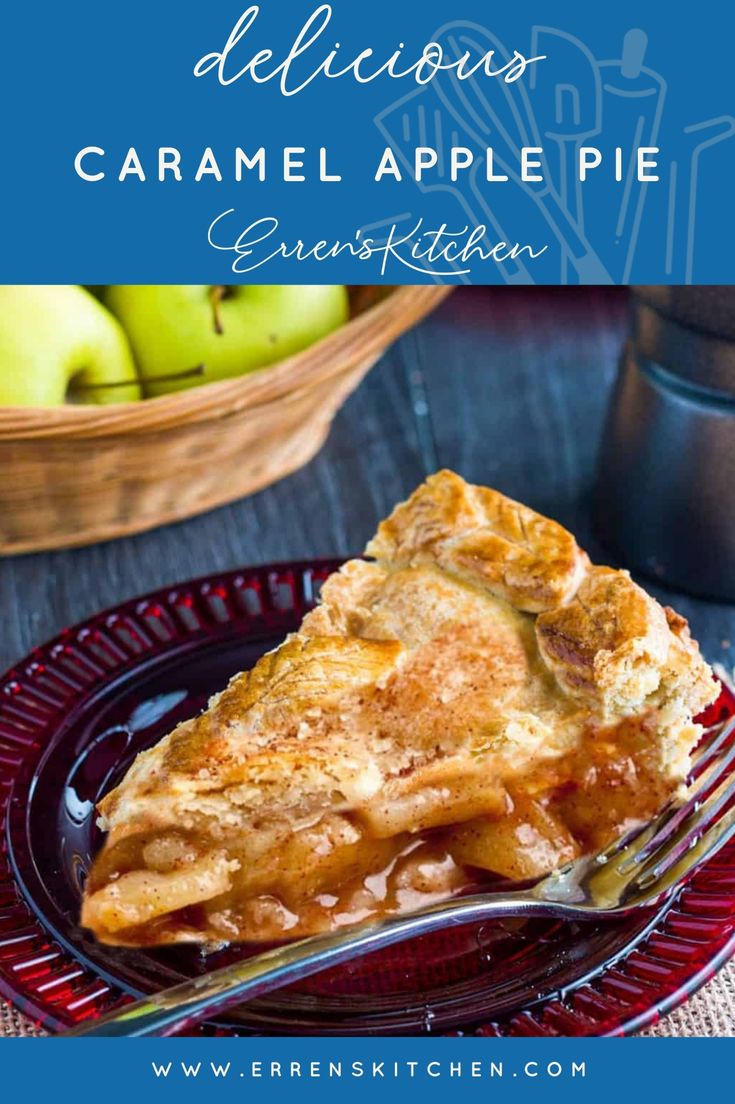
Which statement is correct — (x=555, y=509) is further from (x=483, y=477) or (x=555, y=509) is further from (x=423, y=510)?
(x=423, y=510)

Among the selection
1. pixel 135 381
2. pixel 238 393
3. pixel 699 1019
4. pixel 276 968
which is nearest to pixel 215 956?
pixel 276 968

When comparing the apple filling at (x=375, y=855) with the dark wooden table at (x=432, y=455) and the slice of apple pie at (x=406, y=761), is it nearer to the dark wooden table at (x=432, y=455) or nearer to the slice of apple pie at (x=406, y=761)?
the slice of apple pie at (x=406, y=761)

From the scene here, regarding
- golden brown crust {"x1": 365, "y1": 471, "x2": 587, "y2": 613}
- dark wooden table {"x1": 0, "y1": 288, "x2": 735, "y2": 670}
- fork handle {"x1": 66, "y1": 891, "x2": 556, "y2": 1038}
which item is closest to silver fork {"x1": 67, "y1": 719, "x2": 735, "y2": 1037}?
fork handle {"x1": 66, "y1": 891, "x2": 556, "y2": 1038}

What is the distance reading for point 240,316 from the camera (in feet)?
7.54

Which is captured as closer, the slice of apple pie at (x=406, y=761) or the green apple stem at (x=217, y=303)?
the slice of apple pie at (x=406, y=761)

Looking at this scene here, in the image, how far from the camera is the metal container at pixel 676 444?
2043mm

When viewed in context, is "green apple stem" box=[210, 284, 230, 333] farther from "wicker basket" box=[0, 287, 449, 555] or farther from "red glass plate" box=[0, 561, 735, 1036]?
"red glass plate" box=[0, 561, 735, 1036]

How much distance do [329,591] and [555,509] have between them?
873 mm

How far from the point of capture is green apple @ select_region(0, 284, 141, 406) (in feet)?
6.86

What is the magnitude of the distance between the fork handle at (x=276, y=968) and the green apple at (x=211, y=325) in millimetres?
1155

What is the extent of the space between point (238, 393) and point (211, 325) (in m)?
0.27

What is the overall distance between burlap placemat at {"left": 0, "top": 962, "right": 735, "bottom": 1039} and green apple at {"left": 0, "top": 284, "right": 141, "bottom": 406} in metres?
1.03
